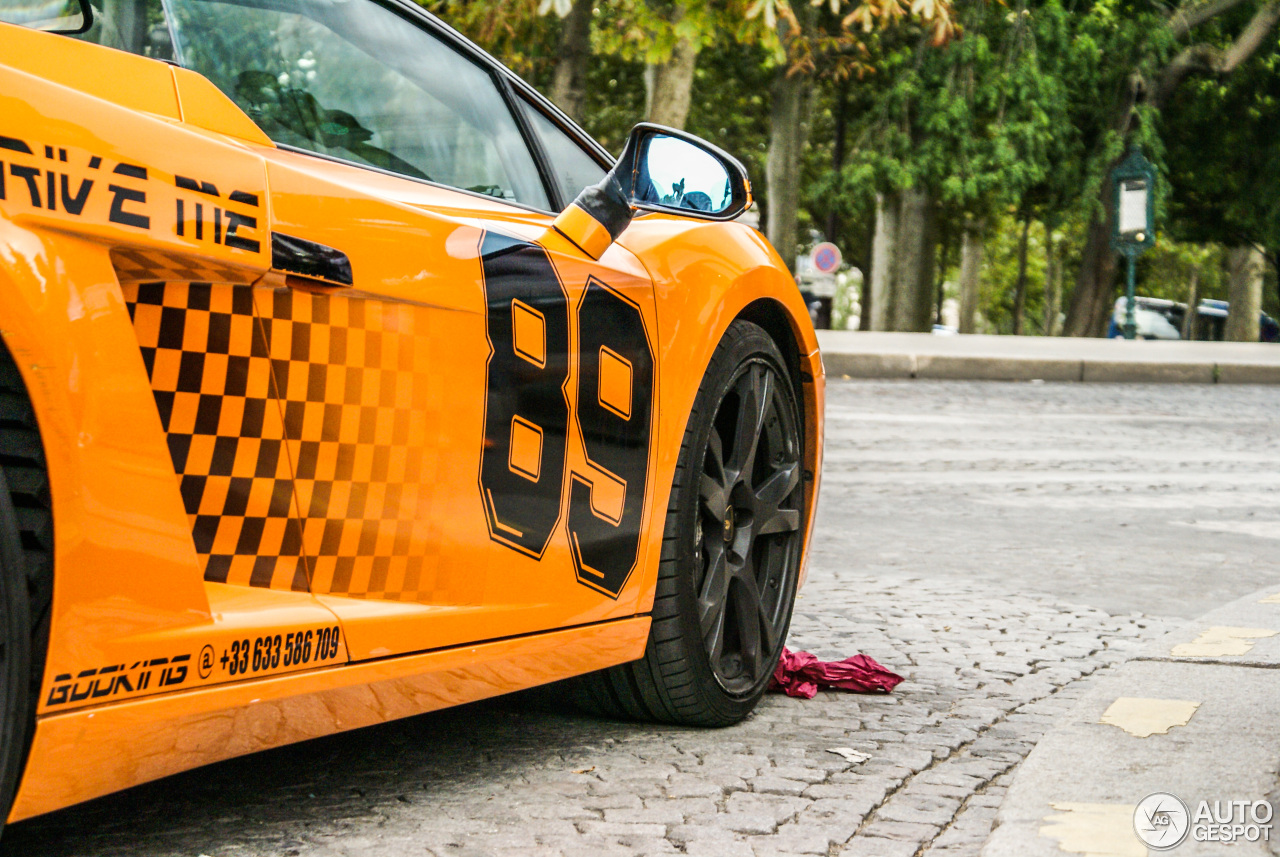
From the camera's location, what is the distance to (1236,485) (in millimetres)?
8281

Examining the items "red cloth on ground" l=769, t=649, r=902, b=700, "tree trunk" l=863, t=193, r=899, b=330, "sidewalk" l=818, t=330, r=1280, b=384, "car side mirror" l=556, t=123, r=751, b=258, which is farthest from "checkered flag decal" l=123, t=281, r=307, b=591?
"tree trunk" l=863, t=193, r=899, b=330

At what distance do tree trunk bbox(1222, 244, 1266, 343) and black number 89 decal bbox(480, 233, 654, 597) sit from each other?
38421 mm

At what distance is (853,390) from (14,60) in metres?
12.5

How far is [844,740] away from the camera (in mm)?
3279

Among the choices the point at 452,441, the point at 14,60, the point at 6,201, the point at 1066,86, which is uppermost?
the point at 1066,86

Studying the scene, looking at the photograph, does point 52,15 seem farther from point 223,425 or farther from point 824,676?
point 824,676

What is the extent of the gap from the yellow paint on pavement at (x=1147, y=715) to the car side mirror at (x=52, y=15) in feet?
8.07

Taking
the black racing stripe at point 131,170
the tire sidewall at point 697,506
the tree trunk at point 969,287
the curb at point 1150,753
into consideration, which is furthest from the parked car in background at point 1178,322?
the black racing stripe at point 131,170

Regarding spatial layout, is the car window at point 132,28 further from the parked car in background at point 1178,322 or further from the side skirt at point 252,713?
the parked car in background at point 1178,322

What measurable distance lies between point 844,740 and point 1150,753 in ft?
2.11

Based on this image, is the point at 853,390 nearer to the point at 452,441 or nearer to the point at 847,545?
the point at 847,545

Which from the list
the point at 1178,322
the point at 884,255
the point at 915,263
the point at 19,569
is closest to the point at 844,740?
the point at 19,569

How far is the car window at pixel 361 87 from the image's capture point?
2268mm

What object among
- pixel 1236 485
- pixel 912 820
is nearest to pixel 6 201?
pixel 912 820
